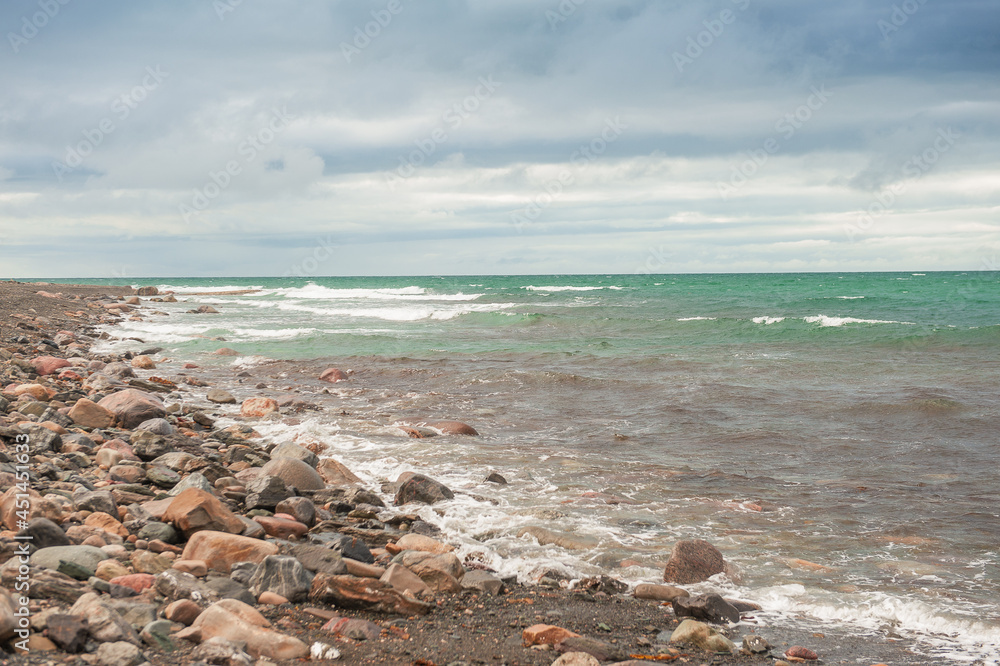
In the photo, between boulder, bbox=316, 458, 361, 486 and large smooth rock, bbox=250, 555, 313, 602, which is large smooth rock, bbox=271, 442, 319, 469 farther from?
large smooth rock, bbox=250, 555, 313, 602

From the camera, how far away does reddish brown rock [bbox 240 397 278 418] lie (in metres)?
11.7

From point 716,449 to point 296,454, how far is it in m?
5.88

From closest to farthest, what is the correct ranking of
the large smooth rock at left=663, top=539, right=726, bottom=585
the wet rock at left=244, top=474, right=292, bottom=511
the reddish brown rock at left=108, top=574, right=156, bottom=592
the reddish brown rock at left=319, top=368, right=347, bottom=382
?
the reddish brown rock at left=108, top=574, right=156, bottom=592
the large smooth rock at left=663, top=539, right=726, bottom=585
the wet rock at left=244, top=474, right=292, bottom=511
the reddish brown rock at left=319, top=368, right=347, bottom=382

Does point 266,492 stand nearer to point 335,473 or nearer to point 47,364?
point 335,473

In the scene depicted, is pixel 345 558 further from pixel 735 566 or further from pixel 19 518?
pixel 735 566

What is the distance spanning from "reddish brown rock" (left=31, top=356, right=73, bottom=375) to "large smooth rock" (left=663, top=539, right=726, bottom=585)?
12.4 meters

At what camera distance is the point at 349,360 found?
63.8ft

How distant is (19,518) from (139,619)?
1492mm

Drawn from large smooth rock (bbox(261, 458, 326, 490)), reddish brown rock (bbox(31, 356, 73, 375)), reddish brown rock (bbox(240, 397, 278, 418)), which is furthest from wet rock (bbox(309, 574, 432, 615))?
reddish brown rock (bbox(31, 356, 73, 375))

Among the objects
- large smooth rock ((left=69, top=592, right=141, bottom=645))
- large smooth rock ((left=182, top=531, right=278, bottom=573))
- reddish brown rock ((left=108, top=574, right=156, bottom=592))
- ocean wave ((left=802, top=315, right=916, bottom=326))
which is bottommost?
large smooth rock ((left=182, top=531, right=278, bottom=573))

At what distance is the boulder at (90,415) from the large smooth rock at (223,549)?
4806 millimetres

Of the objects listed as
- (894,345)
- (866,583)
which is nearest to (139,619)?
(866,583)

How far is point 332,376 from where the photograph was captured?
53.7 feet

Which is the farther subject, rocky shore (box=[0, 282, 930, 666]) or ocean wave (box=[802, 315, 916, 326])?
ocean wave (box=[802, 315, 916, 326])
